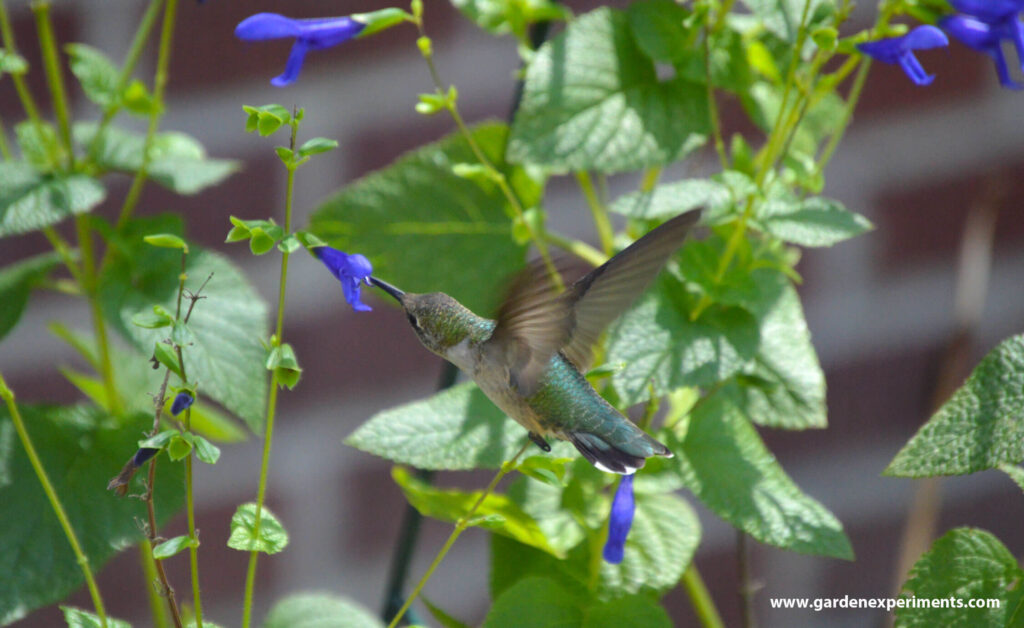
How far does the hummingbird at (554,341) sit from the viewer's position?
1.07 feet

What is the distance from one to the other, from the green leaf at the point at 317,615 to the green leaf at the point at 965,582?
25cm

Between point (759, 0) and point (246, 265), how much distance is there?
0.50m

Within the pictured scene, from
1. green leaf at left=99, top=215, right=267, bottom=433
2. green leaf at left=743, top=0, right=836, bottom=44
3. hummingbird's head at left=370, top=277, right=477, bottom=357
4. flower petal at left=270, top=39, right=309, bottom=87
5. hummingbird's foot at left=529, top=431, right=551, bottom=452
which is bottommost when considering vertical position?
green leaf at left=99, top=215, right=267, bottom=433

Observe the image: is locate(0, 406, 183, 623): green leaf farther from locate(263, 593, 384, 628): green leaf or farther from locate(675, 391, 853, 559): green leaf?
locate(675, 391, 853, 559): green leaf

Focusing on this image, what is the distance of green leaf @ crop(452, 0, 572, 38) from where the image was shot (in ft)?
1.74

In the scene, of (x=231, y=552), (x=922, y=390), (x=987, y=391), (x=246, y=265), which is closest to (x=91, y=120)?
(x=246, y=265)

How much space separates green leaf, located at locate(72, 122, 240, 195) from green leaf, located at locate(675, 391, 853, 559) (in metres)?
0.27

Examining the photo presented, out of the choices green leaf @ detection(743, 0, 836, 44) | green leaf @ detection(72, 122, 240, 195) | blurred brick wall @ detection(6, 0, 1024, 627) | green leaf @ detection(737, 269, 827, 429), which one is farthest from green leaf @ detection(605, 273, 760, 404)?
blurred brick wall @ detection(6, 0, 1024, 627)

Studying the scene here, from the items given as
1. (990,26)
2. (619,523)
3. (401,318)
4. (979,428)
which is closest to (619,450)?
(619,523)

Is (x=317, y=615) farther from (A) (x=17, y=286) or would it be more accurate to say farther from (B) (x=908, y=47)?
(B) (x=908, y=47)

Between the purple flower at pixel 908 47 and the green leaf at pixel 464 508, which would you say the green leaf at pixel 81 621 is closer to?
the green leaf at pixel 464 508

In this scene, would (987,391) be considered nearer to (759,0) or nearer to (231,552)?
(759,0)

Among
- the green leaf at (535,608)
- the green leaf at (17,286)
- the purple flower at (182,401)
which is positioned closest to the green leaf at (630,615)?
the green leaf at (535,608)

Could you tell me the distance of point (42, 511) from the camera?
0.47 m
